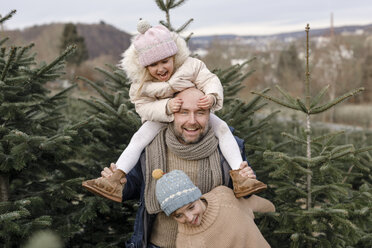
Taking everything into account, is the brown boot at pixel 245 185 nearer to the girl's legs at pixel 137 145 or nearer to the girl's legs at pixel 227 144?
the girl's legs at pixel 227 144

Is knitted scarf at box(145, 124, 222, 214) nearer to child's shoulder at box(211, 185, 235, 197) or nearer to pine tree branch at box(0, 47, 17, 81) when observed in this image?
child's shoulder at box(211, 185, 235, 197)

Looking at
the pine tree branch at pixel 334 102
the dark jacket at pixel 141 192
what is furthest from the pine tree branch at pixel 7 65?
the pine tree branch at pixel 334 102

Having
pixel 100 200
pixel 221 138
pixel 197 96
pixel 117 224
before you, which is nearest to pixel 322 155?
pixel 221 138

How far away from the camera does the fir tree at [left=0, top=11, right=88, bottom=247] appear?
292 cm

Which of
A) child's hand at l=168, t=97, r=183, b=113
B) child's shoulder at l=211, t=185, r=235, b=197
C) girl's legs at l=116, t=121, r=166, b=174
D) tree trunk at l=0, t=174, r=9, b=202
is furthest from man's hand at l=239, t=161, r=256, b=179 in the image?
tree trunk at l=0, t=174, r=9, b=202

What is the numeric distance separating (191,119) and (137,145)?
50 centimetres

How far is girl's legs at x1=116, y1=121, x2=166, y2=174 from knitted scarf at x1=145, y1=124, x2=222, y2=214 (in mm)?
69

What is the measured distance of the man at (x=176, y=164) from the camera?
2.37m

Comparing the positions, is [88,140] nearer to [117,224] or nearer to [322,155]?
[117,224]

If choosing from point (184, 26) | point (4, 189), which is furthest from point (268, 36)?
point (4, 189)

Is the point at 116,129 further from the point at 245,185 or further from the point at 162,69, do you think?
the point at 245,185

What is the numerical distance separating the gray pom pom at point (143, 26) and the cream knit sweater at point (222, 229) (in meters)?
1.22

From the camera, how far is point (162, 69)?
247 centimetres

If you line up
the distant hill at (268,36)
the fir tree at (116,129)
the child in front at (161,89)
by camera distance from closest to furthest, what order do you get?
the child in front at (161,89) < the fir tree at (116,129) < the distant hill at (268,36)
